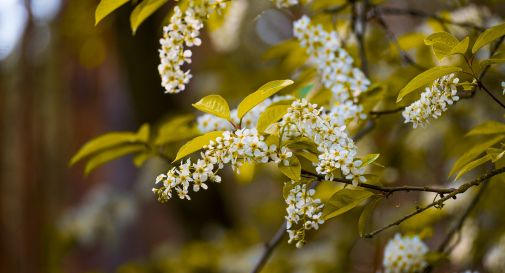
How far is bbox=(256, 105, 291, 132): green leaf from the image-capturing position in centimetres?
102

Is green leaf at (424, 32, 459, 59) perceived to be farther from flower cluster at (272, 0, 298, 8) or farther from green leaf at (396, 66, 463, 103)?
flower cluster at (272, 0, 298, 8)

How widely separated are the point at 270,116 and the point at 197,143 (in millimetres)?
136

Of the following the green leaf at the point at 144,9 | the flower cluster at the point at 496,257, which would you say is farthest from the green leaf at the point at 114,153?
the flower cluster at the point at 496,257

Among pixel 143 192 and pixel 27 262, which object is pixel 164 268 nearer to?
pixel 27 262

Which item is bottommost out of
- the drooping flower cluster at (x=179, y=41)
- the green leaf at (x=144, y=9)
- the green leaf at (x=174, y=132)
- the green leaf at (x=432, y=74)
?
the green leaf at (x=174, y=132)

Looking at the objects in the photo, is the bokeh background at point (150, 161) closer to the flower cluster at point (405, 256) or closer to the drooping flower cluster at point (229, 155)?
the flower cluster at point (405, 256)

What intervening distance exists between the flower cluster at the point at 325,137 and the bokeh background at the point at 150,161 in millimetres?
885

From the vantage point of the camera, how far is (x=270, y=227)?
375 centimetres

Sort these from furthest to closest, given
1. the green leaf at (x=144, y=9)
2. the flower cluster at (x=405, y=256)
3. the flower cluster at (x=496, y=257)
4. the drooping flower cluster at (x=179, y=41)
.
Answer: the flower cluster at (x=496, y=257)
the flower cluster at (x=405, y=256)
the green leaf at (x=144, y=9)
the drooping flower cluster at (x=179, y=41)

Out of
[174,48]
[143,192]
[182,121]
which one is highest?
[174,48]

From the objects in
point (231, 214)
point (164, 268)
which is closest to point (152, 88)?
point (231, 214)

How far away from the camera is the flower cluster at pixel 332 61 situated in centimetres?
135

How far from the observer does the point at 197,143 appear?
3.34 feet

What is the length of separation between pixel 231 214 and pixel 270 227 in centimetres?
33
